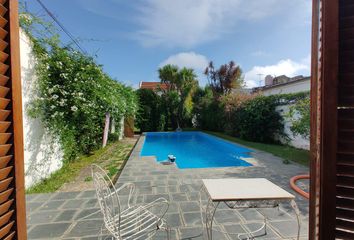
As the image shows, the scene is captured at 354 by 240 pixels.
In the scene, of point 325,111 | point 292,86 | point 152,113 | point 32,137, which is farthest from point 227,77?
point 325,111

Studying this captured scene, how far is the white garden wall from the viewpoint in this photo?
3826mm

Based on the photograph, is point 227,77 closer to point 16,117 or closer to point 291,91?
point 291,91

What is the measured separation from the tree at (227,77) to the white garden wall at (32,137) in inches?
581

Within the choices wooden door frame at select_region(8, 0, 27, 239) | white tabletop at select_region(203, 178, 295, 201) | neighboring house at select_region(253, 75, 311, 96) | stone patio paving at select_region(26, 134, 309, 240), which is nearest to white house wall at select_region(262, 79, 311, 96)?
neighboring house at select_region(253, 75, 311, 96)

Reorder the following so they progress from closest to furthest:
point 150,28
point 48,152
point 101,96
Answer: point 48,152 < point 101,96 < point 150,28

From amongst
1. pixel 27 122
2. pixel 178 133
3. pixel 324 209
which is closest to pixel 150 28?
pixel 27 122

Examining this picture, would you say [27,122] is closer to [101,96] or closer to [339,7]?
[101,96]

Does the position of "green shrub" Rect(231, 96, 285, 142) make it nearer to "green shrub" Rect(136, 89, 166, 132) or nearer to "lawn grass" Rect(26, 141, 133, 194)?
"lawn grass" Rect(26, 141, 133, 194)

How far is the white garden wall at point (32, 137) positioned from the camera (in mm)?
3826

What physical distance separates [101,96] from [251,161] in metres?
4.55

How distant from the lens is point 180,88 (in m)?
17.2

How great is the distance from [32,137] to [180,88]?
1379 centimetres

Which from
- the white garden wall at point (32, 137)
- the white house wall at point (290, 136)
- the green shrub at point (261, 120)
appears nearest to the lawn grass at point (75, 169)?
the white garden wall at point (32, 137)

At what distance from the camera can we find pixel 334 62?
90 cm
